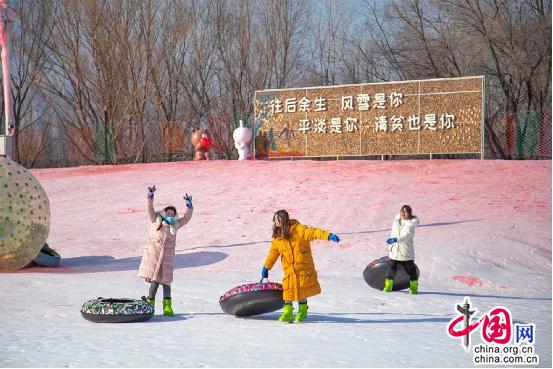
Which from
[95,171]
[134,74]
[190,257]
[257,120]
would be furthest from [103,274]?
[134,74]

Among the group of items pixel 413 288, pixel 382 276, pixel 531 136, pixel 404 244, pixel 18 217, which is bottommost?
pixel 413 288

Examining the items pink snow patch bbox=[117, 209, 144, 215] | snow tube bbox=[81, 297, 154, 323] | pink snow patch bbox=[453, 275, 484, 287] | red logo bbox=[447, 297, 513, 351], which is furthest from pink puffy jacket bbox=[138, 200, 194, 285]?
pink snow patch bbox=[117, 209, 144, 215]

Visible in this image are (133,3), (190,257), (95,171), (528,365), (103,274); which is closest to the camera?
(528,365)

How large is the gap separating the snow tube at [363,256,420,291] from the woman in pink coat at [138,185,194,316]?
12.3 ft

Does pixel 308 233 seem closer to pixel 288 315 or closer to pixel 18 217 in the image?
pixel 288 315

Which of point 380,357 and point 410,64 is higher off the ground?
point 410,64

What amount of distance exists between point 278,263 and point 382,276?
3.64m

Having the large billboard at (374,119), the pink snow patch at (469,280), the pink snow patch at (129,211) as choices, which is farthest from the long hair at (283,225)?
the large billboard at (374,119)

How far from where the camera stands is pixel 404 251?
1222 centimetres

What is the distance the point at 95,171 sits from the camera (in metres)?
26.5

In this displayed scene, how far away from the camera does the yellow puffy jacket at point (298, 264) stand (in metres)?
9.38

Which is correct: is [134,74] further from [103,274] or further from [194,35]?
[103,274]

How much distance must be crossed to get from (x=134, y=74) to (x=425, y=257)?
24.8 meters

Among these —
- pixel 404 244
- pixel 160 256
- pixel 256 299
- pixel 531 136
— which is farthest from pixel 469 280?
pixel 531 136
